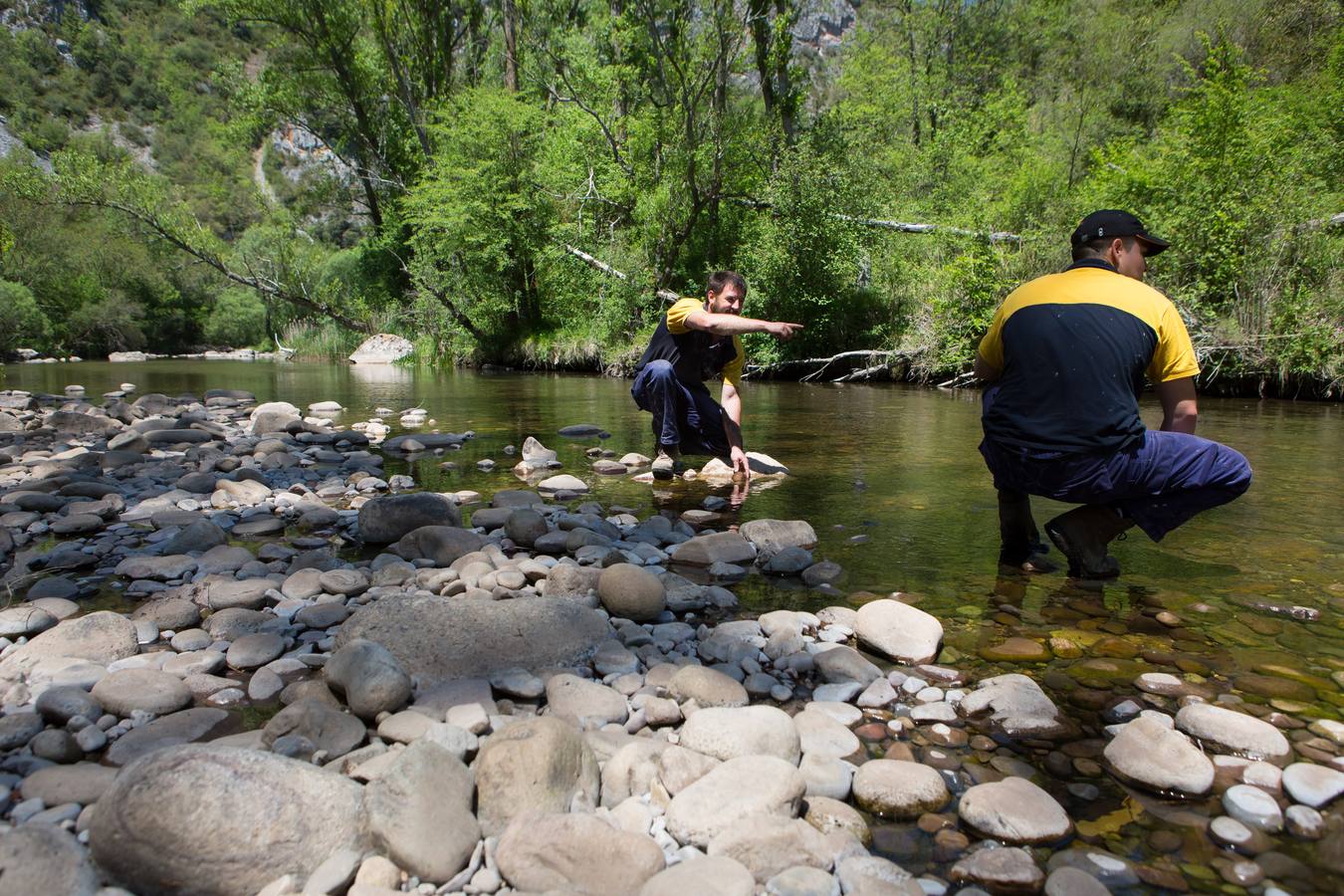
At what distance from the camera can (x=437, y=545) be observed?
3955mm

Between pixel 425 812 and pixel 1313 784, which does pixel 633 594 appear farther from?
pixel 1313 784

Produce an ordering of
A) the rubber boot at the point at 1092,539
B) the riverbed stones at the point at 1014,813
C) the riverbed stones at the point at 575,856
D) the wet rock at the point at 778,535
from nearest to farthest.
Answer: the riverbed stones at the point at 575,856
the riverbed stones at the point at 1014,813
the rubber boot at the point at 1092,539
the wet rock at the point at 778,535

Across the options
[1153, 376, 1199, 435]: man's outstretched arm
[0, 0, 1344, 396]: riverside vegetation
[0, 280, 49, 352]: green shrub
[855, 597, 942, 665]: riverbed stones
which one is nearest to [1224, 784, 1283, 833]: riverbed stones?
[855, 597, 942, 665]: riverbed stones

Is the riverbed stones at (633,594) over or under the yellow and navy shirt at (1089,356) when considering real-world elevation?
under

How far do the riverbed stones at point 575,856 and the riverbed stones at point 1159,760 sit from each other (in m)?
1.26

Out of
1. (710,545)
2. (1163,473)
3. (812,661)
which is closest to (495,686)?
(812,661)

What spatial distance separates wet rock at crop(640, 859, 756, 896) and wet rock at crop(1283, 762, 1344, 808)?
136 cm

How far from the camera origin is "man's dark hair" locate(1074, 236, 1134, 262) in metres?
3.36

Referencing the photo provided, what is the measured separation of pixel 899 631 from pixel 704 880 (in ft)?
4.71

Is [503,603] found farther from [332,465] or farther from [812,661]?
[332,465]

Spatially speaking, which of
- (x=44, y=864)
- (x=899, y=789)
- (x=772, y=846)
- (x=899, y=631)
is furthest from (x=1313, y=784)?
(x=44, y=864)

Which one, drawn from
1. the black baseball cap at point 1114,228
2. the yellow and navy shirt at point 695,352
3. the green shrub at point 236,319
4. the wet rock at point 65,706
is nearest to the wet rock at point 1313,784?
the black baseball cap at point 1114,228

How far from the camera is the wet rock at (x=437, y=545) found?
392 centimetres

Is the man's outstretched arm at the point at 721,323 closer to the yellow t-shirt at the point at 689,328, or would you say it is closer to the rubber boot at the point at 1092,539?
the yellow t-shirt at the point at 689,328
